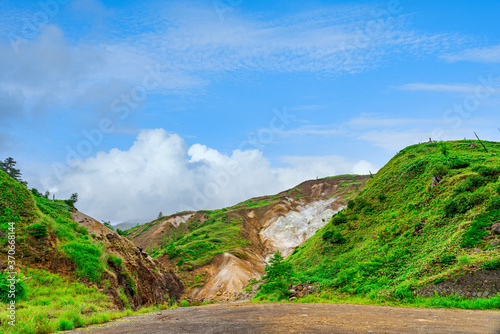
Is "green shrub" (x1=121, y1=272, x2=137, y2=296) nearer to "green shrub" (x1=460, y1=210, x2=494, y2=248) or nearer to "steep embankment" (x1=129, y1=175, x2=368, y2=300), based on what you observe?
"green shrub" (x1=460, y1=210, x2=494, y2=248)

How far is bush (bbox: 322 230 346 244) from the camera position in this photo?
3771cm

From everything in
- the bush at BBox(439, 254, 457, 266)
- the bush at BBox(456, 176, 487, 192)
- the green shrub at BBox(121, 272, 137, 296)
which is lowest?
the bush at BBox(439, 254, 457, 266)

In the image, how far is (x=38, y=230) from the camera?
77.2 ft

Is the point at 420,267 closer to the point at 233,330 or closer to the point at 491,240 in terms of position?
the point at 491,240

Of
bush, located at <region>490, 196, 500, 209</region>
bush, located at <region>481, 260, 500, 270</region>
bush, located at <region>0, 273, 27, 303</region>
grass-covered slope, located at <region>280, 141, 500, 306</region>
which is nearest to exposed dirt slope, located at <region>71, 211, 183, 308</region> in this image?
bush, located at <region>0, 273, 27, 303</region>

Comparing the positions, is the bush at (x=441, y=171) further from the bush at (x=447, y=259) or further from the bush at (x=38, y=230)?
the bush at (x=38, y=230)

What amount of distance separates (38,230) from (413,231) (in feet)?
103

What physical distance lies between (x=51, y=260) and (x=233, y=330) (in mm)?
19008

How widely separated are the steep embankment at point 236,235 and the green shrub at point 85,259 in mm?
34990

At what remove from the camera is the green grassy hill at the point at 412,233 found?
798 inches

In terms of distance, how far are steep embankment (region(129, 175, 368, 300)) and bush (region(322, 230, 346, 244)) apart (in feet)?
85.3

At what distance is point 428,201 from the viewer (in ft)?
102

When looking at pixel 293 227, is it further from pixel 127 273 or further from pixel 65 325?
pixel 65 325

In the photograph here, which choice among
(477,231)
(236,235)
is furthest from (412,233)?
(236,235)
